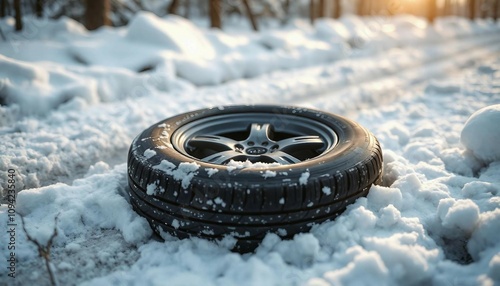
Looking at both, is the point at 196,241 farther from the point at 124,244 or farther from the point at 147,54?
the point at 147,54

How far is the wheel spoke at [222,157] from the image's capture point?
2.39m

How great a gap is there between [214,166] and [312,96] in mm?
3502

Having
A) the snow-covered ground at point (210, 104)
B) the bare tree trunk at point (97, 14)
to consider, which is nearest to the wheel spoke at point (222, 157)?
the snow-covered ground at point (210, 104)

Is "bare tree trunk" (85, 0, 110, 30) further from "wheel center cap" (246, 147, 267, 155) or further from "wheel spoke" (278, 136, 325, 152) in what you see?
"wheel spoke" (278, 136, 325, 152)

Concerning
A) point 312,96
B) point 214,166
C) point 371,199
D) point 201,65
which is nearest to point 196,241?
point 214,166

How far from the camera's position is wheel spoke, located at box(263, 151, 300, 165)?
2398 millimetres

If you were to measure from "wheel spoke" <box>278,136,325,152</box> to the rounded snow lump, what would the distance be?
112 centimetres

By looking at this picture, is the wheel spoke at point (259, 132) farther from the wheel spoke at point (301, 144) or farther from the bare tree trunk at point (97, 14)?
the bare tree trunk at point (97, 14)

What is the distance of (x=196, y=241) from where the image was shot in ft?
6.15

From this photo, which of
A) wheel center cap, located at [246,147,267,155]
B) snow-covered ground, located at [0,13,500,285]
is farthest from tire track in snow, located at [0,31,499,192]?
A: wheel center cap, located at [246,147,267,155]

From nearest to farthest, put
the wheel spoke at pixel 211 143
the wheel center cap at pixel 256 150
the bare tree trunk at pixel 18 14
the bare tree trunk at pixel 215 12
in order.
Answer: the wheel center cap at pixel 256 150 < the wheel spoke at pixel 211 143 < the bare tree trunk at pixel 18 14 < the bare tree trunk at pixel 215 12

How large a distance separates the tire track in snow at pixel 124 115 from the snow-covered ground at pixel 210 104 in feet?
0.06

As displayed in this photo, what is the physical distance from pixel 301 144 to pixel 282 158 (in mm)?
256

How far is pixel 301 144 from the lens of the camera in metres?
2.61
